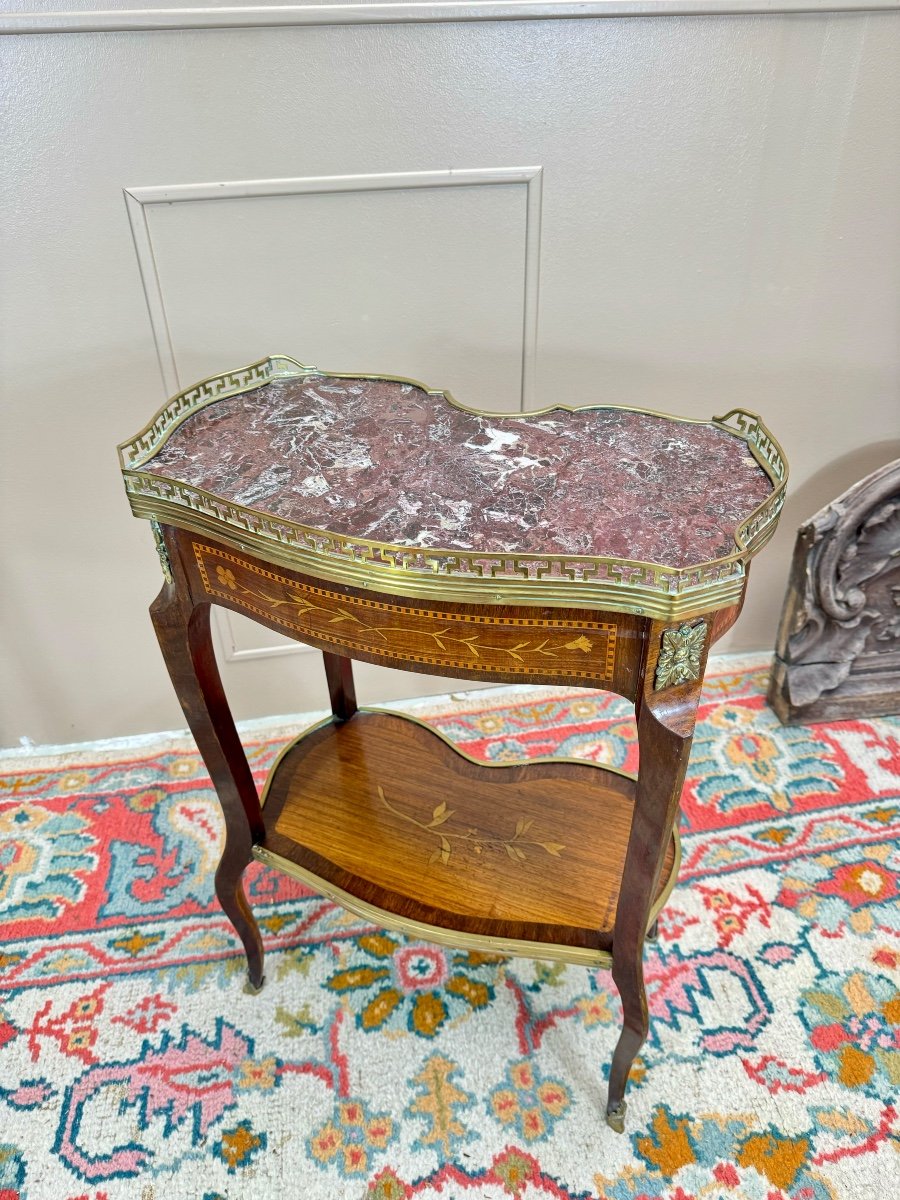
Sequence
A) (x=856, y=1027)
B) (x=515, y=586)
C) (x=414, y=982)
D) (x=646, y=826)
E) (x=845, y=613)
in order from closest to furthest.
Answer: (x=515, y=586) < (x=646, y=826) < (x=856, y=1027) < (x=414, y=982) < (x=845, y=613)

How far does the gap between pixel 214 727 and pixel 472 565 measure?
552 millimetres

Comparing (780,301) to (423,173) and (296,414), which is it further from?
(296,414)

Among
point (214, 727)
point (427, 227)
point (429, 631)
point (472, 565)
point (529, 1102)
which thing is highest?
point (427, 227)

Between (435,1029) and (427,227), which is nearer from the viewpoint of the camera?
(435,1029)

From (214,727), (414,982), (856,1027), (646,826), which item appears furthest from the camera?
(414,982)

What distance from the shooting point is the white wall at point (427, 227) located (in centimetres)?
134

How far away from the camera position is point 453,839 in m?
1.36

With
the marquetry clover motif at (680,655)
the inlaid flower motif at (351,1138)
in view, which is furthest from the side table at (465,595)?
the inlaid flower motif at (351,1138)

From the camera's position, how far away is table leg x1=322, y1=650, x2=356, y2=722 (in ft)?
5.05

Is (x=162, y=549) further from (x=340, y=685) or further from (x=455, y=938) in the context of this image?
(x=455, y=938)

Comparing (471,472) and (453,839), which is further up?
(471,472)

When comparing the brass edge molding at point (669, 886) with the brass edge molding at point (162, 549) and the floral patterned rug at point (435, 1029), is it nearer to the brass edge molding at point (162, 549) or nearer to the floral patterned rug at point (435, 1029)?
the floral patterned rug at point (435, 1029)

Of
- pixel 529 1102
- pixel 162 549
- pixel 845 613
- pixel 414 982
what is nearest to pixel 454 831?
pixel 414 982

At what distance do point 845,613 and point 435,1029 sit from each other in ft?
4.02
